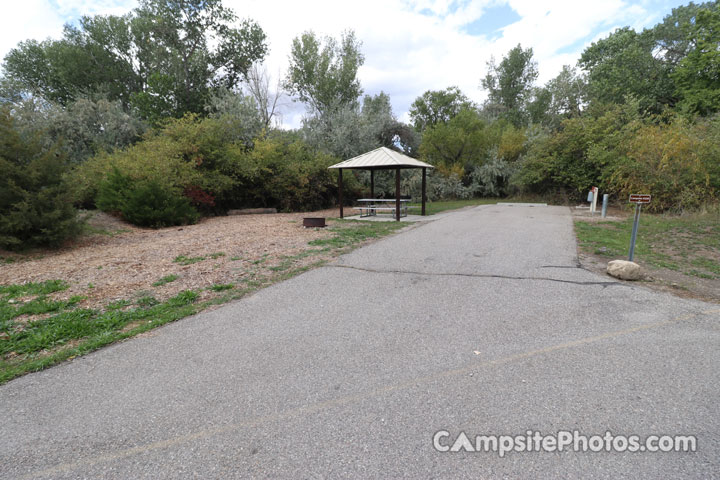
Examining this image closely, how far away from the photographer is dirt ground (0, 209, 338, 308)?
466cm

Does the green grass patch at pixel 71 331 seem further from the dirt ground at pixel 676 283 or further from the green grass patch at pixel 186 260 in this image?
the dirt ground at pixel 676 283

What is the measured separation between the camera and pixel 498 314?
3609 mm

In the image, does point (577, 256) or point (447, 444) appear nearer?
point (447, 444)

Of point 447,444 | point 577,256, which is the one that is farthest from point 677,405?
point 577,256

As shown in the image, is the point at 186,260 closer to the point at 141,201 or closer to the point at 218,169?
the point at 141,201

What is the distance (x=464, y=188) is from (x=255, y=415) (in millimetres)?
23071

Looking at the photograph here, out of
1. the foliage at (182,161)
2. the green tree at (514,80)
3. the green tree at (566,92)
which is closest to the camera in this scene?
the foliage at (182,161)

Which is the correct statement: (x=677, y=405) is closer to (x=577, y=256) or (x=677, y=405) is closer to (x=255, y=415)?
(x=255, y=415)

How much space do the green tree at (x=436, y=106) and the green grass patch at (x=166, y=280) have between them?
1334 inches

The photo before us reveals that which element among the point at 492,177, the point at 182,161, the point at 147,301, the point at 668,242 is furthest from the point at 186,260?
the point at 492,177

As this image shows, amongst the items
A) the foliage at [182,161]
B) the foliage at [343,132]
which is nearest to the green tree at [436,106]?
the foliage at [343,132]

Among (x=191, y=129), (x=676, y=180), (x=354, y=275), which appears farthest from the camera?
(x=191, y=129)

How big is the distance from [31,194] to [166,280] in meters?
4.72

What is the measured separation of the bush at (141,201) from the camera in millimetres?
10633
